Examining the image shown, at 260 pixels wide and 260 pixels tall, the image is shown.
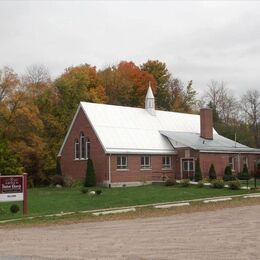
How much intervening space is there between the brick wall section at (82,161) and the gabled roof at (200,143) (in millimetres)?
8553

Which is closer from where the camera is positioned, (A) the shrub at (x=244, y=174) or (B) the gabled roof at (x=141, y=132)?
(B) the gabled roof at (x=141, y=132)

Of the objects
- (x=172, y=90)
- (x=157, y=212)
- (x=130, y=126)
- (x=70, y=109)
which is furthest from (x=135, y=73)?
(x=157, y=212)

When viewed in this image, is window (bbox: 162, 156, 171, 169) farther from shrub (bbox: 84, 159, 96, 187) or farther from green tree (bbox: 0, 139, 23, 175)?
green tree (bbox: 0, 139, 23, 175)

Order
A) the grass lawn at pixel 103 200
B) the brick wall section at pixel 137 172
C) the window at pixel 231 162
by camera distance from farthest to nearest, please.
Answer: the window at pixel 231 162 → the brick wall section at pixel 137 172 → the grass lawn at pixel 103 200

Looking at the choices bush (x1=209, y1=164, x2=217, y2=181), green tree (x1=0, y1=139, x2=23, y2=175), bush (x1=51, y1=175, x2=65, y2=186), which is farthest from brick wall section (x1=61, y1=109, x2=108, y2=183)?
bush (x1=209, y1=164, x2=217, y2=181)

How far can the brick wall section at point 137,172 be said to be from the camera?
1821 inches

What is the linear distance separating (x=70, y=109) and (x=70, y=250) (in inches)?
1834

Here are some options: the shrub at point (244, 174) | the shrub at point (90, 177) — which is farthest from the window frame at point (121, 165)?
the shrub at point (244, 174)

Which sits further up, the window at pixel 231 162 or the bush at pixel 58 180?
the window at pixel 231 162

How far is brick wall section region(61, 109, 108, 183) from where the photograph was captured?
46312 mm

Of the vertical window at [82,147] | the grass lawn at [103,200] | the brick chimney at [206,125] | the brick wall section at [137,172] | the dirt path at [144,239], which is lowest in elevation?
the dirt path at [144,239]

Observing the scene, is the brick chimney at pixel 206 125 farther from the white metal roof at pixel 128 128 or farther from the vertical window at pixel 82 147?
the vertical window at pixel 82 147

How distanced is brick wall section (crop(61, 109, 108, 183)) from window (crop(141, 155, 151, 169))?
443 centimetres

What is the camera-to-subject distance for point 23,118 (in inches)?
2028
